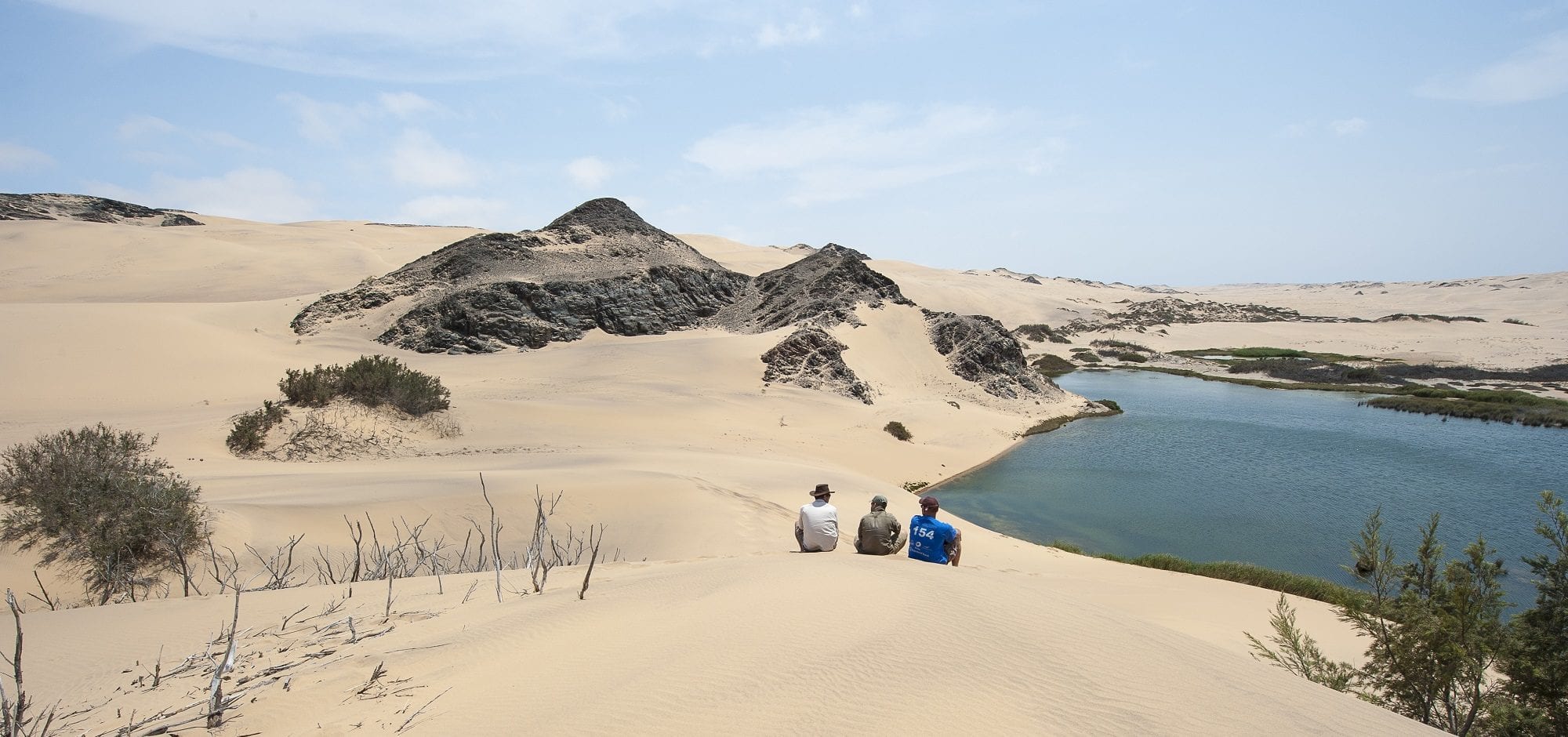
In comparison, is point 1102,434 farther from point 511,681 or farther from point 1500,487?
point 511,681

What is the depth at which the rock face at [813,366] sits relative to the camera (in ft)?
88.1

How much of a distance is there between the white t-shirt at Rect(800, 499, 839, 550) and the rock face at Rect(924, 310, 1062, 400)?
24482mm

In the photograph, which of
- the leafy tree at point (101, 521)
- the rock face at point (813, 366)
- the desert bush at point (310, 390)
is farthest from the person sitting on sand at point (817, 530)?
the rock face at point (813, 366)

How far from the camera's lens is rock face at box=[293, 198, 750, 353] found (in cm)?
3073

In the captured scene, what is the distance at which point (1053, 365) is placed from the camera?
5159cm

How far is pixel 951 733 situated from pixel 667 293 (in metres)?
34.2

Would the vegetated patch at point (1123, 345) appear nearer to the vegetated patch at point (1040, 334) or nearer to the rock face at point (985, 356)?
the vegetated patch at point (1040, 334)

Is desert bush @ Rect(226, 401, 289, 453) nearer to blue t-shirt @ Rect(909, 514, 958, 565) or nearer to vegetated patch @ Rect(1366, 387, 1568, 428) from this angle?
blue t-shirt @ Rect(909, 514, 958, 565)

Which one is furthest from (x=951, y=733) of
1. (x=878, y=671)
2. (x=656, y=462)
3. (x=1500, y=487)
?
(x=1500, y=487)

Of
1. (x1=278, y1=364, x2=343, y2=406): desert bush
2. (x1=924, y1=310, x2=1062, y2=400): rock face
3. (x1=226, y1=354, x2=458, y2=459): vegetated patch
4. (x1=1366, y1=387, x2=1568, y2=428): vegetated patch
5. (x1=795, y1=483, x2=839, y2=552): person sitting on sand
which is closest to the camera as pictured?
(x1=795, y1=483, x2=839, y2=552): person sitting on sand

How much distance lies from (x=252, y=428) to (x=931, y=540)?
574 inches

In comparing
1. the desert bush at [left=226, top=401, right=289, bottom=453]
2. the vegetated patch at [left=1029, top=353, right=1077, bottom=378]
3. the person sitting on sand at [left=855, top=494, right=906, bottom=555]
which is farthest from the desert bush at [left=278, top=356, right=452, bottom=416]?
the vegetated patch at [left=1029, top=353, right=1077, bottom=378]

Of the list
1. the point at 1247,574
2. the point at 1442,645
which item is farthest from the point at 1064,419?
the point at 1442,645

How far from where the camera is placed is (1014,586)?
5.92 meters
